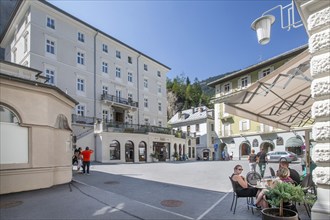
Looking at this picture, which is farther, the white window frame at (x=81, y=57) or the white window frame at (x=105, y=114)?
the white window frame at (x=105, y=114)

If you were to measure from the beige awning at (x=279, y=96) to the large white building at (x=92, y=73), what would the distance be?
73.0 feet

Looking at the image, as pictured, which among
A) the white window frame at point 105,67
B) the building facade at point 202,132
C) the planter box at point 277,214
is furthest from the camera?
the building facade at point 202,132

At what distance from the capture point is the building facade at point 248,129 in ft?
125

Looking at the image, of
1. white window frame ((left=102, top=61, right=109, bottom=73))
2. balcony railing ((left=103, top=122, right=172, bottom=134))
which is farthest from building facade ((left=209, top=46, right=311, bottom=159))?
white window frame ((left=102, top=61, right=109, bottom=73))

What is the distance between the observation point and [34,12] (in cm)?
2828

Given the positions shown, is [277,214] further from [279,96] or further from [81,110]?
[81,110]

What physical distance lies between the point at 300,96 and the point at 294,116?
302 cm

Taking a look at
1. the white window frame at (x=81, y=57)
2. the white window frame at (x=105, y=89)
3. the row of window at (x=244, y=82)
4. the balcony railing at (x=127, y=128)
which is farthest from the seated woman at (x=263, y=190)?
the row of window at (x=244, y=82)

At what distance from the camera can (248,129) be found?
143 ft

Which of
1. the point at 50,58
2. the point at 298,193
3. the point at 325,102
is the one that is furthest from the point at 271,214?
the point at 50,58

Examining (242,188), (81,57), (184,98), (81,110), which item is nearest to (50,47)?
(81,57)

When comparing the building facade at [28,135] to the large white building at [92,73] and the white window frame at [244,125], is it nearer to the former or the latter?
the large white building at [92,73]

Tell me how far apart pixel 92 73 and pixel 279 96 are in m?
30.8

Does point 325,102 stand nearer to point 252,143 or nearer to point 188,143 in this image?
point 252,143
